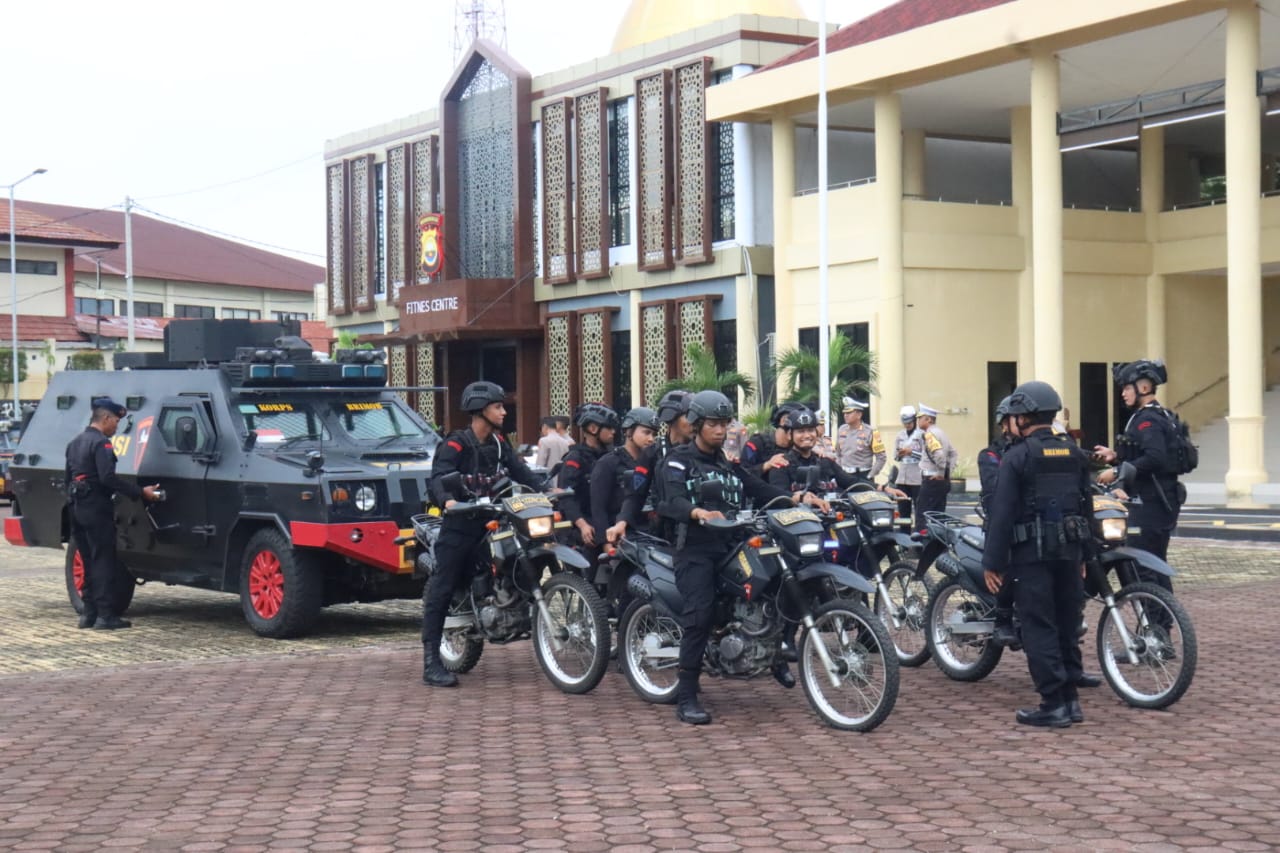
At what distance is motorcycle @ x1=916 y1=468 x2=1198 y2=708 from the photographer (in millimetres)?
8945

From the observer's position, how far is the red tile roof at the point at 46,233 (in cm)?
6347

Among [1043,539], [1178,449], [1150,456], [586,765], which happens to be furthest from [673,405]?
[1178,449]

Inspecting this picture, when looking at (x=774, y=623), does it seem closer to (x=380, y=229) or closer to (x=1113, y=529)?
(x=1113, y=529)

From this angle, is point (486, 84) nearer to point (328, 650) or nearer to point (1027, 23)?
point (1027, 23)

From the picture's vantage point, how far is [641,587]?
952cm

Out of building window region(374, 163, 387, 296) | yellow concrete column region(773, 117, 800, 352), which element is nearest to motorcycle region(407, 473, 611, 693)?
yellow concrete column region(773, 117, 800, 352)

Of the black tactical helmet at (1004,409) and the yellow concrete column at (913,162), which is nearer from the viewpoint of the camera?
the black tactical helmet at (1004,409)

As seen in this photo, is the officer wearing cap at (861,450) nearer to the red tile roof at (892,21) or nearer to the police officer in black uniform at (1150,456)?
the police officer in black uniform at (1150,456)

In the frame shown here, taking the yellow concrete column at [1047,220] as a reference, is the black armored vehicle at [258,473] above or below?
below

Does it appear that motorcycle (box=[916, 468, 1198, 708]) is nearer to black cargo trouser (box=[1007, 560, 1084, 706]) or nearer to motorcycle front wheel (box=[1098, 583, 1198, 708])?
motorcycle front wheel (box=[1098, 583, 1198, 708])

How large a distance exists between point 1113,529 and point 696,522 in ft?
7.57

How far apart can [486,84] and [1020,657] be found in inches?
1438

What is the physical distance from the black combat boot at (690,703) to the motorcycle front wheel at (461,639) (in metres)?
1.97

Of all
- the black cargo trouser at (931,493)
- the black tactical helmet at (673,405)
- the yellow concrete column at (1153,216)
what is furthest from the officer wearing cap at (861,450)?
the yellow concrete column at (1153,216)
